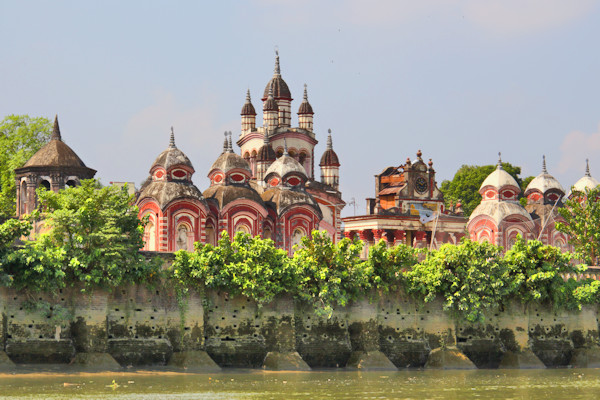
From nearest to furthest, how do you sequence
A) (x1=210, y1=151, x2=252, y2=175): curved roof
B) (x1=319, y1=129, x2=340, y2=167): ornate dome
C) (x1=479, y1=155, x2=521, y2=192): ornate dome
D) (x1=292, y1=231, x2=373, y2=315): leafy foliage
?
(x1=292, y1=231, x2=373, y2=315): leafy foliage → (x1=210, y1=151, x2=252, y2=175): curved roof → (x1=479, y1=155, x2=521, y2=192): ornate dome → (x1=319, y1=129, x2=340, y2=167): ornate dome

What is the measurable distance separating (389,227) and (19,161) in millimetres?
21079

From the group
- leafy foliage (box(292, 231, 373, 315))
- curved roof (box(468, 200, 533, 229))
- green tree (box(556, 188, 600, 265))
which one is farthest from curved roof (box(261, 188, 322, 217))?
curved roof (box(468, 200, 533, 229))

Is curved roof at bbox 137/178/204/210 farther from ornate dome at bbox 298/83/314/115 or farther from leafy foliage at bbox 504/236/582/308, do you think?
ornate dome at bbox 298/83/314/115

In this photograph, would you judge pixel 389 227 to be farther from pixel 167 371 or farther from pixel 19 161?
pixel 167 371

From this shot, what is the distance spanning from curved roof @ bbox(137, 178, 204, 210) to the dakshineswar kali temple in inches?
2.0

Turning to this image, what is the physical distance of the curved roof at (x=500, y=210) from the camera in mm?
64438

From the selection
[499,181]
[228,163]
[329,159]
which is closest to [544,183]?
[499,181]

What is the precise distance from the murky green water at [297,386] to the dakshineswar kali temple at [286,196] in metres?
12.3

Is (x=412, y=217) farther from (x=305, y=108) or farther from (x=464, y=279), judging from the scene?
(x=464, y=279)

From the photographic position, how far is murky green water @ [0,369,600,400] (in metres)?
34.6

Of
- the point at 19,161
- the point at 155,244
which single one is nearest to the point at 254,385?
the point at 155,244

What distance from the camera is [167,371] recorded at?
39.7m

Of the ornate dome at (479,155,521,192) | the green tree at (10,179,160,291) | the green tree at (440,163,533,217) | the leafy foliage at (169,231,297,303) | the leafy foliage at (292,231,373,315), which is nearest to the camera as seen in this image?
the green tree at (10,179,160,291)

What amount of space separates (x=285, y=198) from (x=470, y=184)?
32439mm
